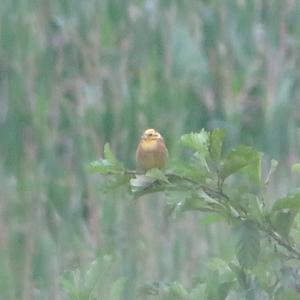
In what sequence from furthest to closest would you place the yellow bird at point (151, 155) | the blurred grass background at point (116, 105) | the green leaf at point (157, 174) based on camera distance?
the blurred grass background at point (116, 105)
the yellow bird at point (151, 155)
the green leaf at point (157, 174)

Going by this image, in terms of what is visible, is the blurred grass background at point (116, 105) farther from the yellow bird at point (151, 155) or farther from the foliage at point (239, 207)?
the foliage at point (239, 207)

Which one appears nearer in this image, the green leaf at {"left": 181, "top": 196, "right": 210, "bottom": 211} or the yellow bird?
the green leaf at {"left": 181, "top": 196, "right": 210, "bottom": 211}

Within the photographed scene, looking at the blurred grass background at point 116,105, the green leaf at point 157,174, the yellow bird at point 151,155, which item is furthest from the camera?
the blurred grass background at point 116,105

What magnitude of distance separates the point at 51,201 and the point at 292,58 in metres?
1.15

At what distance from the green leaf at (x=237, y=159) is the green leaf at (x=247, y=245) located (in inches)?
2.8

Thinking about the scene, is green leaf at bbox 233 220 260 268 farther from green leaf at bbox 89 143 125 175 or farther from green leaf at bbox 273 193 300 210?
green leaf at bbox 89 143 125 175

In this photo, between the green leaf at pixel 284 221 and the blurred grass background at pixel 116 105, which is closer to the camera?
the green leaf at pixel 284 221

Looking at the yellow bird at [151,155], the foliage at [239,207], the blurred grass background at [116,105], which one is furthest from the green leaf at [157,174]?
the blurred grass background at [116,105]

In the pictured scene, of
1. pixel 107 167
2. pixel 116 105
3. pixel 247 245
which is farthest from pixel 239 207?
pixel 116 105

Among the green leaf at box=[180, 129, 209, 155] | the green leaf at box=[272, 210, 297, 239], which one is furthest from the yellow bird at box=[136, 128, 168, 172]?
the green leaf at box=[272, 210, 297, 239]

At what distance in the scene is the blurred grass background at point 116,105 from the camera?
4773mm

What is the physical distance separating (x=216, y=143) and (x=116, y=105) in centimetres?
324

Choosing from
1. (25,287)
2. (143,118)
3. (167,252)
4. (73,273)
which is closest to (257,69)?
(143,118)

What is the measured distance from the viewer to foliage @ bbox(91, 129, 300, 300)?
1750 mm
